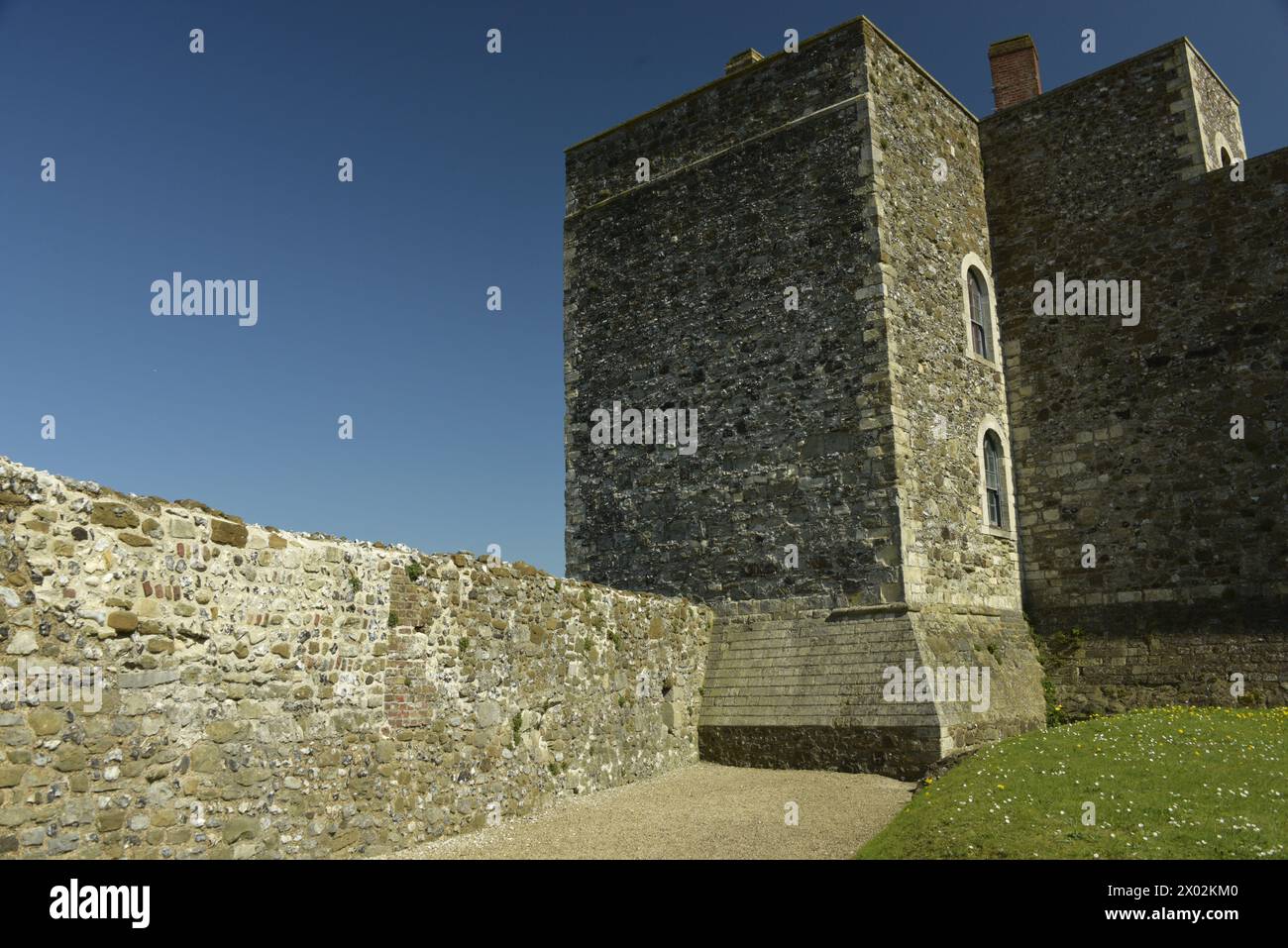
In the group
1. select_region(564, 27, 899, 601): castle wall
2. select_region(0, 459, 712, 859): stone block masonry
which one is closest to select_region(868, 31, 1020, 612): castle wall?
select_region(564, 27, 899, 601): castle wall

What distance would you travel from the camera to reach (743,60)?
1784 centimetres

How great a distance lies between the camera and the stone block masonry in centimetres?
623

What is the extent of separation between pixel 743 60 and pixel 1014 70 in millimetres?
5359

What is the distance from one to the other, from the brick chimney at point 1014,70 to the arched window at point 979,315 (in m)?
3.91

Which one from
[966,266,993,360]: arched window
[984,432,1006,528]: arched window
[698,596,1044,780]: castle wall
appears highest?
[966,266,993,360]: arched window

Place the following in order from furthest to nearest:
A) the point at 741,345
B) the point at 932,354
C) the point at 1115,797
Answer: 1. the point at 741,345
2. the point at 932,354
3. the point at 1115,797

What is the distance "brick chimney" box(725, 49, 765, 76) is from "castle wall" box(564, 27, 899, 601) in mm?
1125

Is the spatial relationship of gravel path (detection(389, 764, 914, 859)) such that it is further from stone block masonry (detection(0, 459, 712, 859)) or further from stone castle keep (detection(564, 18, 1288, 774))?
stone castle keep (detection(564, 18, 1288, 774))

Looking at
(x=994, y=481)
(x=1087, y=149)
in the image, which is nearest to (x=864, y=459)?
(x=994, y=481)

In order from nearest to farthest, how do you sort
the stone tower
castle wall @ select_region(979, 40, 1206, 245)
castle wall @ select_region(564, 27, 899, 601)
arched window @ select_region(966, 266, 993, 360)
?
the stone tower < castle wall @ select_region(564, 27, 899, 601) < castle wall @ select_region(979, 40, 1206, 245) < arched window @ select_region(966, 266, 993, 360)

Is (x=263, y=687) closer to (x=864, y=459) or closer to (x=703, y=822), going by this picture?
(x=703, y=822)
